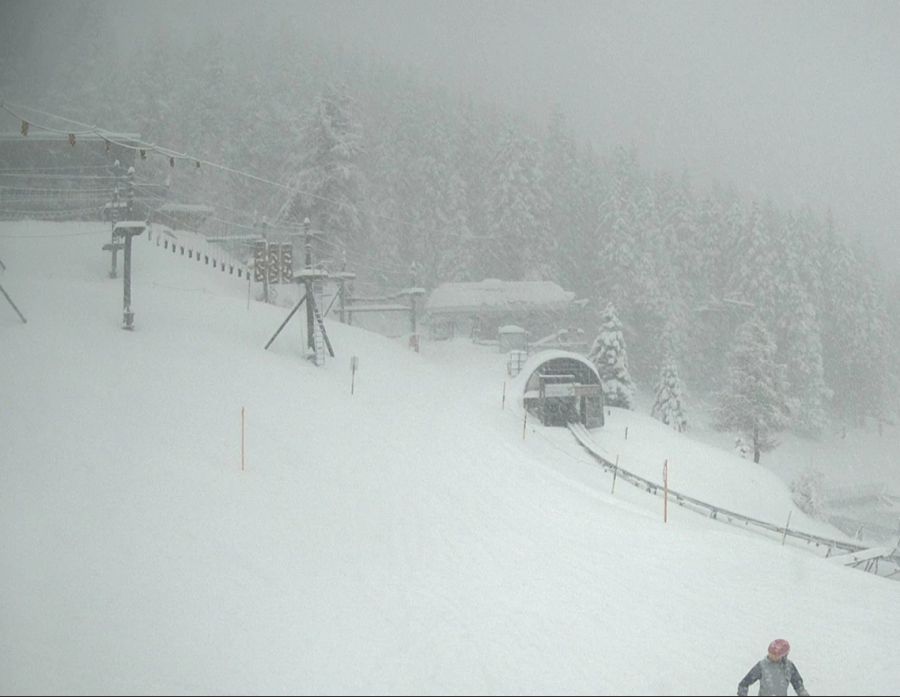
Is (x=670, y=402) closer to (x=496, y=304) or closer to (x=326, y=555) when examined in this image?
(x=496, y=304)

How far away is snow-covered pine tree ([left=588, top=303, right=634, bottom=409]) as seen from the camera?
3225 cm

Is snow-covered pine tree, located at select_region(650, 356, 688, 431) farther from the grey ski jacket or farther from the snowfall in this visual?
the grey ski jacket

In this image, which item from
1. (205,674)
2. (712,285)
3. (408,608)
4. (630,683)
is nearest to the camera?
(205,674)

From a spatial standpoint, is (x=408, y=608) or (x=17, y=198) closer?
(x=408, y=608)

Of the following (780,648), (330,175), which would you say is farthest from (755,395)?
(780,648)

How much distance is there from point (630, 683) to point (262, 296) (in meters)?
30.9

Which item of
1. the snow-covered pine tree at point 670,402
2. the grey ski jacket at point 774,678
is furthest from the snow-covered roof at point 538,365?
the grey ski jacket at point 774,678

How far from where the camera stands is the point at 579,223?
53594 millimetres

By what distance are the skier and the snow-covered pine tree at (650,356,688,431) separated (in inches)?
1146

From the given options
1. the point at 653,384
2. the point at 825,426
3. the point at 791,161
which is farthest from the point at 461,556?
the point at 791,161

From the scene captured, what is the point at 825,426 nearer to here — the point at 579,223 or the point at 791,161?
the point at 579,223

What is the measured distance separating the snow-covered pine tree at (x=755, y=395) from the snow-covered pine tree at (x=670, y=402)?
2280 mm

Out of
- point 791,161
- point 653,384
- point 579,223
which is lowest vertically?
point 653,384

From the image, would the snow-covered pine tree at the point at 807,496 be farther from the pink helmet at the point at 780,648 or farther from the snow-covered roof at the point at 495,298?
the pink helmet at the point at 780,648
